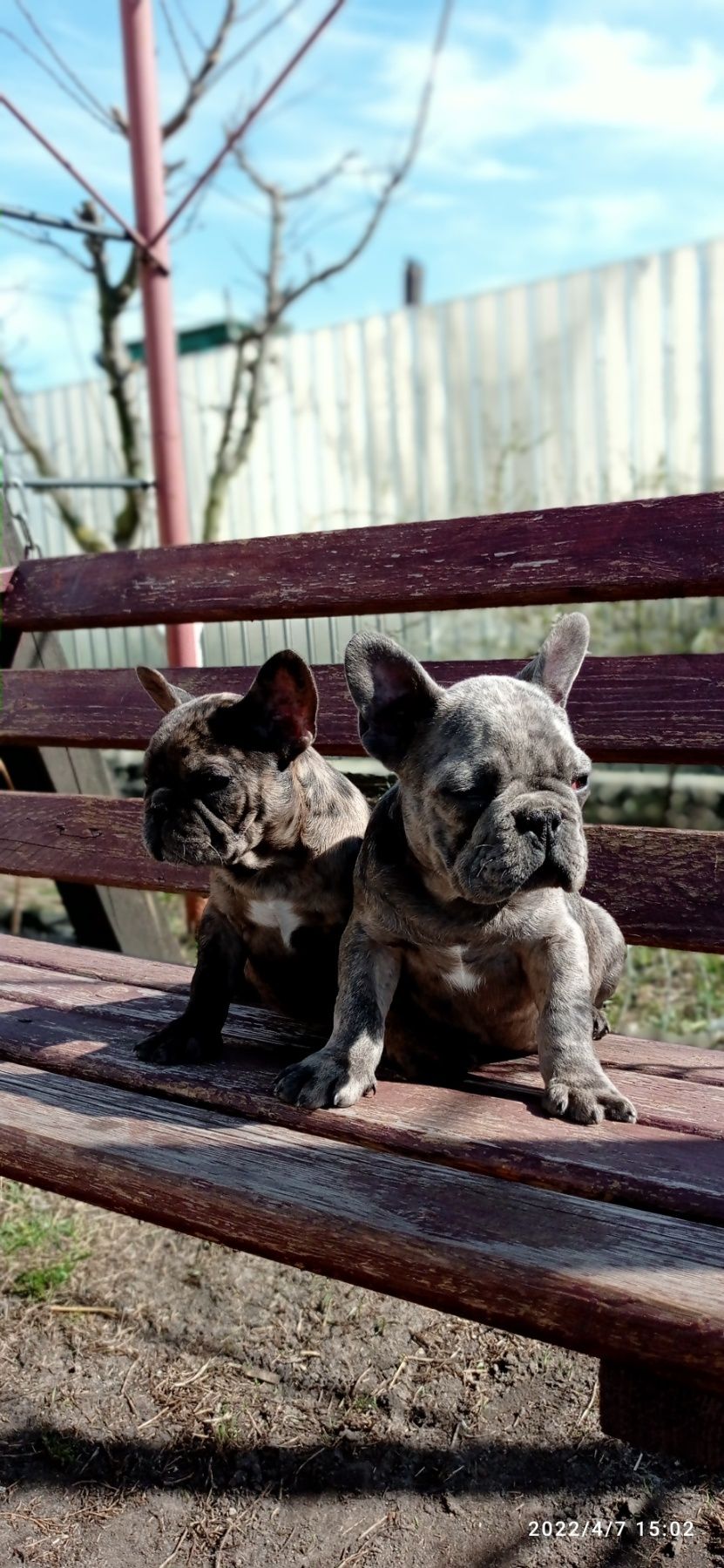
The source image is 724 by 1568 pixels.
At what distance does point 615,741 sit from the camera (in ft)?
9.35

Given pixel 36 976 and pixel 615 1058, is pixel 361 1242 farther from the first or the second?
pixel 36 976

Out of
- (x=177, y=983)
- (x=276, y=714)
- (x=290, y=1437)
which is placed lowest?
(x=290, y=1437)

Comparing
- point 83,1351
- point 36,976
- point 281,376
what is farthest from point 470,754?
point 281,376

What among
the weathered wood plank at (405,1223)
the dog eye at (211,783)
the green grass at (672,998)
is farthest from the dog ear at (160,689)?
the green grass at (672,998)

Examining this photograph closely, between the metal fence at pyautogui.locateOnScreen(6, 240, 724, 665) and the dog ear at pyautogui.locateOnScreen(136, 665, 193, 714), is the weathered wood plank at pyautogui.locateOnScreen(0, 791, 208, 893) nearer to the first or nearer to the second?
the dog ear at pyautogui.locateOnScreen(136, 665, 193, 714)

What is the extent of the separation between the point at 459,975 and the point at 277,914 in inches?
18.5

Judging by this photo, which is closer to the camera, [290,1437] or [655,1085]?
[655,1085]

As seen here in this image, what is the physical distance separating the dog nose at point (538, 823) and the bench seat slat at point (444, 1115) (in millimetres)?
461

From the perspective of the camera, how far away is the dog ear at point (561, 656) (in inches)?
93.7

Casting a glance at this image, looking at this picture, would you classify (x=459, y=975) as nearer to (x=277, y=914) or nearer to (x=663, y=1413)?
(x=277, y=914)

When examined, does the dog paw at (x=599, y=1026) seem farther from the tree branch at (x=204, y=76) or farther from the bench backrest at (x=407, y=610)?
the tree branch at (x=204, y=76)

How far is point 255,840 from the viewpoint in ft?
8.15

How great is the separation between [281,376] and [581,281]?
6.82 ft

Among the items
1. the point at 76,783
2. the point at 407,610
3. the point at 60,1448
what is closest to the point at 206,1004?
the point at 60,1448
